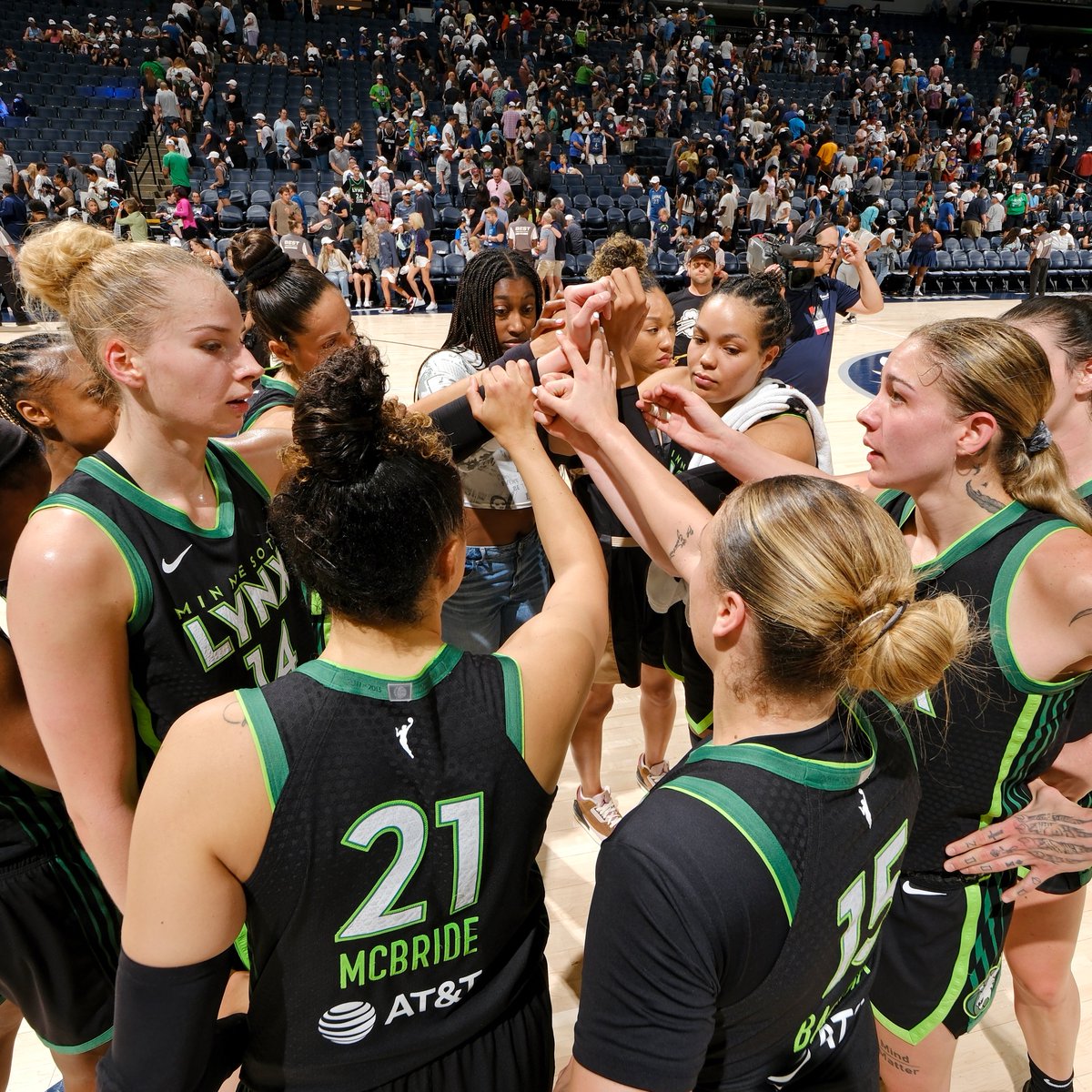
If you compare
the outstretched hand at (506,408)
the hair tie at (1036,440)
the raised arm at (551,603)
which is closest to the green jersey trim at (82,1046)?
the raised arm at (551,603)

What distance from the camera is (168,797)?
88 cm

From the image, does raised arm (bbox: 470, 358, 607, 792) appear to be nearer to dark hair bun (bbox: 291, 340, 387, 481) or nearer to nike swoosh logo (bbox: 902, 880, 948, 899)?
dark hair bun (bbox: 291, 340, 387, 481)

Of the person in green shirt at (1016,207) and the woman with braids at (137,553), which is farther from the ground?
the woman with braids at (137,553)

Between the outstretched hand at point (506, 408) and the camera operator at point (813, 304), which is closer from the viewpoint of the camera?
the outstretched hand at point (506, 408)

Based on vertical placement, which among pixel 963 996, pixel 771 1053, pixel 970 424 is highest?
pixel 970 424

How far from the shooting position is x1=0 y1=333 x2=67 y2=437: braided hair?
1672 mm

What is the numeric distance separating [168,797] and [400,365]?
25.8 ft

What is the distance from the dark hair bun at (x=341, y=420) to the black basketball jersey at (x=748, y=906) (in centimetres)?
54

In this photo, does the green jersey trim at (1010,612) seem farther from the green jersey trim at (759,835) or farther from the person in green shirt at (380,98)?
the person in green shirt at (380,98)

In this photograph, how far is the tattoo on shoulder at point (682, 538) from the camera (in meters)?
1.46

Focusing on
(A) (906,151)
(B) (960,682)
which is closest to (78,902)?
(B) (960,682)

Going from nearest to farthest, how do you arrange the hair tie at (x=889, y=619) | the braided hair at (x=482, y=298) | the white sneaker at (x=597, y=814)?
the hair tie at (x=889, y=619), the braided hair at (x=482, y=298), the white sneaker at (x=597, y=814)

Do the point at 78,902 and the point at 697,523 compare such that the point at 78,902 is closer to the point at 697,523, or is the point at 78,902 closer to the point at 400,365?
the point at 697,523

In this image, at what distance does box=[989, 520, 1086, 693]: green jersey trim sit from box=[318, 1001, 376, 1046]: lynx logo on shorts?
109 centimetres
